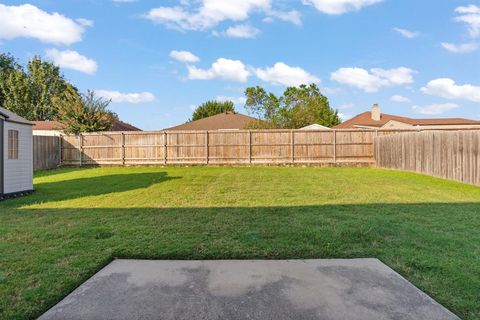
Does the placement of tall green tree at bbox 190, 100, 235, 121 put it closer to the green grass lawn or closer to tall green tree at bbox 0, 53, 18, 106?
tall green tree at bbox 0, 53, 18, 106

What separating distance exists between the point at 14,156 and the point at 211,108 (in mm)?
35576

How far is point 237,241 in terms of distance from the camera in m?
3.68

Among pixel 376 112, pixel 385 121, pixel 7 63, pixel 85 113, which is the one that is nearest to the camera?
pixel 85 113

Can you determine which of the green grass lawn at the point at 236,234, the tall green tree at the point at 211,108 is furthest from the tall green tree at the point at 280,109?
the green grass lawn at the point at 236,234

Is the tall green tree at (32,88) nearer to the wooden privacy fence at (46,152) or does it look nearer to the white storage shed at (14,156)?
the wooden privacy fence at (46,152)

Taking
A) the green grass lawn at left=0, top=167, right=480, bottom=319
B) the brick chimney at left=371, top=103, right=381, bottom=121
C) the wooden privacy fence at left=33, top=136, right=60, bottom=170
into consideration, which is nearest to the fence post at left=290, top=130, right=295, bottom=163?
the green grass lawn at left=0, top=167, right=480, bottom=319

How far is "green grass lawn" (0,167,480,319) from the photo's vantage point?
262 cm

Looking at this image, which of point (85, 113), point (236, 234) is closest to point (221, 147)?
point (85, 113)

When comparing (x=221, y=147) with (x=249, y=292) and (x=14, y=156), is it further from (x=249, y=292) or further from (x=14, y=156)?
(x=249, y=292)

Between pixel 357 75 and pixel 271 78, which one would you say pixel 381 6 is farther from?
pixel 271 78

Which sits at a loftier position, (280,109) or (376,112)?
(280,109)

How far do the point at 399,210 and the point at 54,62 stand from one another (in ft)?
124

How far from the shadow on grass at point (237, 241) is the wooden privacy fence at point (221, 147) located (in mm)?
10451

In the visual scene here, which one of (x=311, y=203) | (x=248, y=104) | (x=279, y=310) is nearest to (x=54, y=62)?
(x=248, y=104)
